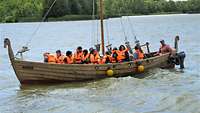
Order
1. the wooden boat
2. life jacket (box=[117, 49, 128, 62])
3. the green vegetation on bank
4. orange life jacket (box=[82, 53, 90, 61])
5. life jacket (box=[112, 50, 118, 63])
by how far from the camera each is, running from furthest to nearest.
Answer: the green vegetation on bank
life jacket (box=[117, 49, 128, 62])
life jacket (box=[112, 50, 118, 63])
orange life jacket (box=[82, 53, 90, 61])
the wooden boat

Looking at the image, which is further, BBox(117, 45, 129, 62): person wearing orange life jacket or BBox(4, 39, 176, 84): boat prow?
BBox(117, 45, 129, 62): person wearing orange life jacket

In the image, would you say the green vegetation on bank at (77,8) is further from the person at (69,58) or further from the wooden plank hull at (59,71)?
the wooden plank hull at (59,71)

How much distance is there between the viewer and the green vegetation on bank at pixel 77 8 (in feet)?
363

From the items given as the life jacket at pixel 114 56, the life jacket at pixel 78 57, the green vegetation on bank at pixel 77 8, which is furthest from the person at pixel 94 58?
the green vegetation on bank at pixel 77 8

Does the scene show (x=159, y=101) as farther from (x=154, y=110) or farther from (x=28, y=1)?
(x=28, y=1)

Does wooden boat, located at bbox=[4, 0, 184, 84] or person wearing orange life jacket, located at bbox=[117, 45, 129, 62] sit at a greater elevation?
person wearing orange life jacket, located at bbox=[117, 45, 129, 62]

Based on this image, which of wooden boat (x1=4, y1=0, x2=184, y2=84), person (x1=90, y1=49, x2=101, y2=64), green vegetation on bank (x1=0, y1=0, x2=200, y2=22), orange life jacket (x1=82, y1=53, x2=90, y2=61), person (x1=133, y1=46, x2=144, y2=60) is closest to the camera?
wooden boat (x1=4, y1=0, x2=184, y2=84)

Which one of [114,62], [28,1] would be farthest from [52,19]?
[114,62]

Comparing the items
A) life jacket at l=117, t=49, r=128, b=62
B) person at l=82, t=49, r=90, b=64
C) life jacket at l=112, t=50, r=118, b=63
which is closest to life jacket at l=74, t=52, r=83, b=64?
person at l=82, t=49, r=90, b=64

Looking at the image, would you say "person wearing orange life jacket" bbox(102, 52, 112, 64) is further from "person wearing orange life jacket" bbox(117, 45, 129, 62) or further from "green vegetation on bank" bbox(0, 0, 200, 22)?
"green vegetation on bank" bbox(0, 0, 200, 22)

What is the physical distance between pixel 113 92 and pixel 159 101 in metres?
2.46

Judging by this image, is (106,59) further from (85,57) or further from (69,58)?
(69,58)

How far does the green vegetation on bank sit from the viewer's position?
4358 inches

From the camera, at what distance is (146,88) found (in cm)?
1933
